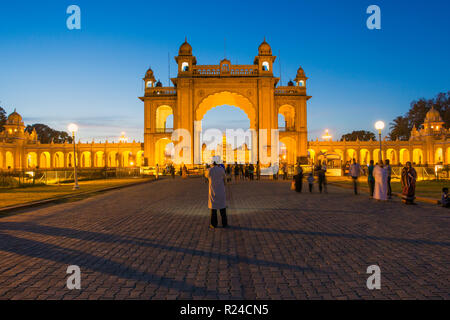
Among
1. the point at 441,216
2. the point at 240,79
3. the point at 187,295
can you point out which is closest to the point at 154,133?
the point at 240,79

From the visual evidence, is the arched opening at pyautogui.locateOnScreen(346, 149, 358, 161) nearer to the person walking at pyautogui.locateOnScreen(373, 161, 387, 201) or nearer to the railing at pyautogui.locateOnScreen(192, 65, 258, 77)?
the railing at pyautogui.locateOnScreen(192, 65, 258, 77)

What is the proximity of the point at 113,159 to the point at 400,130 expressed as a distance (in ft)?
226

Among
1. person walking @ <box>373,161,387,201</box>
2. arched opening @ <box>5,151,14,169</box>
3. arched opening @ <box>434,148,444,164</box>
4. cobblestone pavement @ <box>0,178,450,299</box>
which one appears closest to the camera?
cobblestone pavement @ <box>0,178,450,299</box>

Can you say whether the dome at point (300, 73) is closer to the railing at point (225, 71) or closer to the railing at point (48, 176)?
the railing at point (225, 71)

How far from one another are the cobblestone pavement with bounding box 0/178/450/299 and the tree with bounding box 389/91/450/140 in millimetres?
82396

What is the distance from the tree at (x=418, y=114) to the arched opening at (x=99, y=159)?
6964 centimetres

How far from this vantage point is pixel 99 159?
6256 cm

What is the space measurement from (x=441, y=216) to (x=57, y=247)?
891cm

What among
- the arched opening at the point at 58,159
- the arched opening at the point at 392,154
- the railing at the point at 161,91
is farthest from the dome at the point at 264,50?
the arched opening at the point at 58,159

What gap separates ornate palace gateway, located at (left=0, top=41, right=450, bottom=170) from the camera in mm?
45625

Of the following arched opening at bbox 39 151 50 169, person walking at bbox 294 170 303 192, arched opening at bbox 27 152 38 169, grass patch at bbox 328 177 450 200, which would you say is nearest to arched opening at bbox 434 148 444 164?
grass patch at bbox 328 177 450 200

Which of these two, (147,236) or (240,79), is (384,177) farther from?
(240,79)

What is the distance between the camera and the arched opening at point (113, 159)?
200ft
